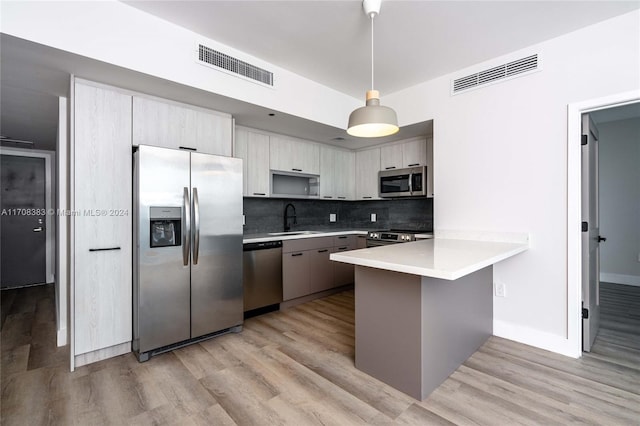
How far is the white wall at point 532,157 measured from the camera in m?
2.38

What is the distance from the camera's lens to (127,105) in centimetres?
254

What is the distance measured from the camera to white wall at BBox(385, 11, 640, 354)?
2.38 m

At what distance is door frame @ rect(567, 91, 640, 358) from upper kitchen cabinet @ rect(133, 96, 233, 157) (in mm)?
3208

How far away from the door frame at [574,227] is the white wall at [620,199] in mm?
3315

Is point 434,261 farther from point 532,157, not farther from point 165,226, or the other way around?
point 165,226

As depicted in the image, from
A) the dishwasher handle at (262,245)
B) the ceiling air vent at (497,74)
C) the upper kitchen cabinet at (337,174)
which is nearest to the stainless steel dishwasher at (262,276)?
the dishwasher handle at (262,245)

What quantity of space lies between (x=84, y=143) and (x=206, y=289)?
5.14 feet

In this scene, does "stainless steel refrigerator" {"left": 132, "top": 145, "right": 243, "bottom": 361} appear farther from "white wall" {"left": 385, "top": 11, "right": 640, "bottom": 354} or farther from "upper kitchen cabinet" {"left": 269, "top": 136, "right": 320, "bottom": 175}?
"white wall" {"left": 385, "top": 11, "right": 640, "bottom": 354}

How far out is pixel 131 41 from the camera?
221cm

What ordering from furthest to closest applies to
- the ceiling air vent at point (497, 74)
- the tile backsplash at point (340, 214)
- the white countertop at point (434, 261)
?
the tile backsplash at point (340, 214) < the ceiling air vent at point (497, 74) < the white countertop at point (434, 261)

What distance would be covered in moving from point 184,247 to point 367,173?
319 centimetres

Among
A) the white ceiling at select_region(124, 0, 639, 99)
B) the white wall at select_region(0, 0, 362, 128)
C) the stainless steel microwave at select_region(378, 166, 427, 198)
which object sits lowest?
the stainless steel microwave at select_region(378, 166, 427, 198)

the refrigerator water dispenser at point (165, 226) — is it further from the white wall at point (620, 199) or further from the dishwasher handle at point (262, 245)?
the white wall at point (620, 199)

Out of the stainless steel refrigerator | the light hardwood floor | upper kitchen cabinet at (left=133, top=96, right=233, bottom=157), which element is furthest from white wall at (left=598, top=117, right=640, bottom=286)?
upper kitchen cabinet at (left=133, top=96, right=233, bottom=157)
